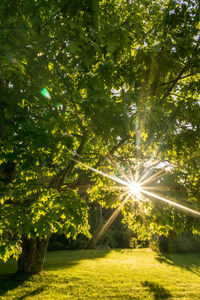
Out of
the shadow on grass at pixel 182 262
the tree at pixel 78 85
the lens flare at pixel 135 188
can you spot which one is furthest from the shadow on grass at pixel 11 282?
the shadow on grass at pixel 182 262

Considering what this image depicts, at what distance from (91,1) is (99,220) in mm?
29624

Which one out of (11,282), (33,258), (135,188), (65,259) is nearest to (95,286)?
(33,258)

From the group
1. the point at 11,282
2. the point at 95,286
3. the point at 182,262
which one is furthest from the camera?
the point at 182,262

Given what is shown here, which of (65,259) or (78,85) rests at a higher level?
(78,85)

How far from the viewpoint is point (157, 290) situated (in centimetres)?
1055

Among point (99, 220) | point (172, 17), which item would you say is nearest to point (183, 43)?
point (172, 17)

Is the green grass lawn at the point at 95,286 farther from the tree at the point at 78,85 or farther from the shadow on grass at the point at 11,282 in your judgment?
the tree at the point at 78,85

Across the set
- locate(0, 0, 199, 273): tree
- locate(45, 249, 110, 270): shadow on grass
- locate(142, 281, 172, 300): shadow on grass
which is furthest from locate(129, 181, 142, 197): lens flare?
locate(45, 249, 110, 270): shadow on grass

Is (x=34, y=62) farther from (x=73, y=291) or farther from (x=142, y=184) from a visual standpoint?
(x=73, y=291)

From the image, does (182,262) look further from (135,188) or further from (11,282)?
(135,188)

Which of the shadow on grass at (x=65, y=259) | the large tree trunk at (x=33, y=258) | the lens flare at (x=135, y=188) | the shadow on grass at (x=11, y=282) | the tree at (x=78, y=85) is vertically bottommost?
the shadow on grass at (x=65, y=259)

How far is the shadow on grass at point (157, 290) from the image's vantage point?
9.75 metres

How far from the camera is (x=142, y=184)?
743 centimetres

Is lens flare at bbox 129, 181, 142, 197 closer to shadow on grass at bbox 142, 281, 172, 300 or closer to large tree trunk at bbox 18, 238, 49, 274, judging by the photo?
shadow on grass at bbox 142, 281, 172, 300
